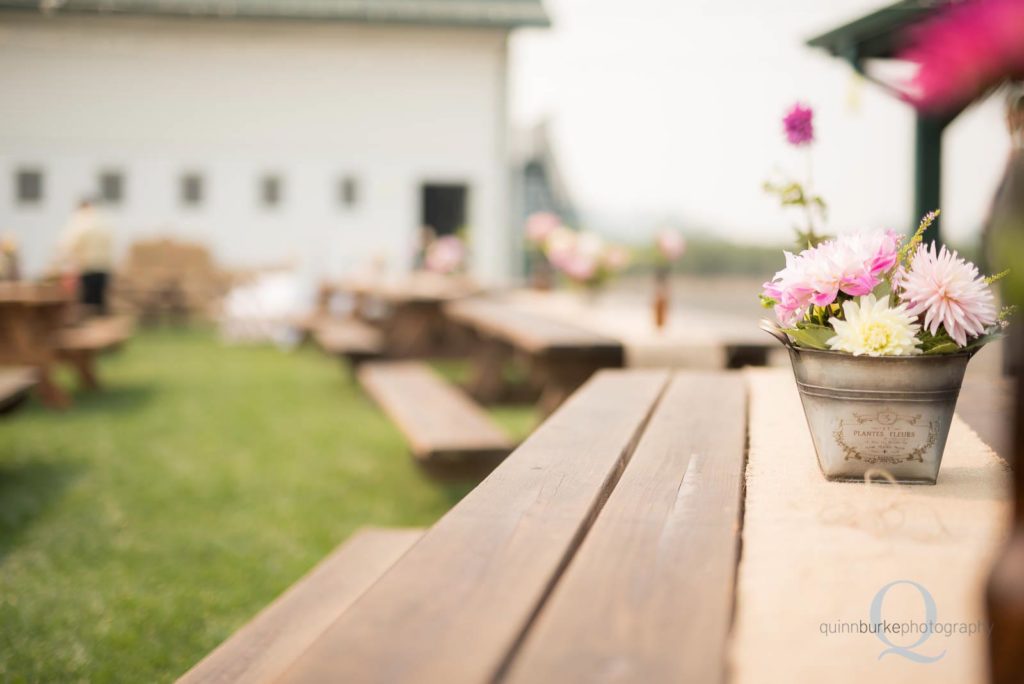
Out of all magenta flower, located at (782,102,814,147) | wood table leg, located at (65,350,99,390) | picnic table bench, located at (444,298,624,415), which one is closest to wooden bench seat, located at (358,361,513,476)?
picnic table bench, located at (444,298,624,415)

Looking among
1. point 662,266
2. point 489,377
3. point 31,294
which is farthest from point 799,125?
point 31,294

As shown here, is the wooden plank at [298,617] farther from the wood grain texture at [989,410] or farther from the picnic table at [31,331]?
the picnic table at [31,331]

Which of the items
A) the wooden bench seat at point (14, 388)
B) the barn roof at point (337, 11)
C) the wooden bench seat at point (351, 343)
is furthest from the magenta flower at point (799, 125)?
the barn roof at point (337, 11)

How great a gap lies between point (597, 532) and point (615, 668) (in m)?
0.44

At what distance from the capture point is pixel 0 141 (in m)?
16.8

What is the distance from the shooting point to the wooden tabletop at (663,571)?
1058 mm

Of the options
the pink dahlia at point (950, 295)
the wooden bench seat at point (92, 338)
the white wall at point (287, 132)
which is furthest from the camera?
the white wall at point (287, 132)

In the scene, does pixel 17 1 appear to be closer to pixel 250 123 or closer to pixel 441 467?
pixel 250 123

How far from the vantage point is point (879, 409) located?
1.64 m

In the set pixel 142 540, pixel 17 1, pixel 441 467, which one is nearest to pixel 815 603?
pixel 441 467

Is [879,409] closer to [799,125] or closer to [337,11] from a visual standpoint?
[799,125]

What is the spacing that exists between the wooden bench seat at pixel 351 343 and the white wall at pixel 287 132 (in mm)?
7372

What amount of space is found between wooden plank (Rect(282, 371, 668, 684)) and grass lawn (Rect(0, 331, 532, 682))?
1.70 m

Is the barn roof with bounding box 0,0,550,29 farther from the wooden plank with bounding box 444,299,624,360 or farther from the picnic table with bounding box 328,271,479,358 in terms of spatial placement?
the wooden plank with bounding box 444,299,624,360
